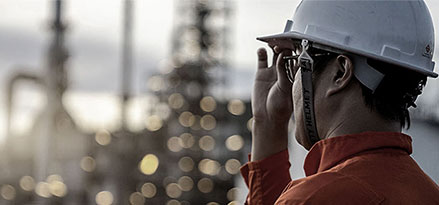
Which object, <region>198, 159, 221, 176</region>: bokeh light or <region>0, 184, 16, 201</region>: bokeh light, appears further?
<region>0, 184, 16, 201</region>: bokeh light

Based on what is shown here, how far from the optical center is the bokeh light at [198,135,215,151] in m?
26.2

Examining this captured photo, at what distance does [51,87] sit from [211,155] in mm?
6039

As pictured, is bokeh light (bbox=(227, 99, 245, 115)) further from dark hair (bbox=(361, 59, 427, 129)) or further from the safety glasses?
dark hair (bbox=(361, 59, 427, 129))

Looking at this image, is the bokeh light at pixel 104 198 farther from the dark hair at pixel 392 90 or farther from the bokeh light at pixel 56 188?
the dark hair at pixel 392 90

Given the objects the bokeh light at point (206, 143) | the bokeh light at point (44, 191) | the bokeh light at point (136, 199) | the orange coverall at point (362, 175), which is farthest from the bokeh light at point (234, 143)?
the orange coverall at point (362, 175)

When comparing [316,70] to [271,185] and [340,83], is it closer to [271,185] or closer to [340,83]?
[340,83]

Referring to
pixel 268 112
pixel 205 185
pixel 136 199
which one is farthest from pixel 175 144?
pixel 268 112

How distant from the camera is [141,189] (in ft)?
85.6

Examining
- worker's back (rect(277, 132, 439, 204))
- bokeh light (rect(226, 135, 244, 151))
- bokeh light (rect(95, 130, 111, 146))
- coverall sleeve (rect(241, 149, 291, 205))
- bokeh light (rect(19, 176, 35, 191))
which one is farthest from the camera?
bokeh light (rect(19, 176, 35, 191))

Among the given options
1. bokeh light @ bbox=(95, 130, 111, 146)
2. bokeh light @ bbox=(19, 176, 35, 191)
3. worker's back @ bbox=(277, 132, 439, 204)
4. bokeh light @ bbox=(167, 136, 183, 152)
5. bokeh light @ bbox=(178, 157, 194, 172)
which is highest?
worker's back @ bbox=(277, 132, 439, 204)

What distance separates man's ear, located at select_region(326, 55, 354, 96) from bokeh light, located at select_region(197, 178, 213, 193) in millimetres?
24694

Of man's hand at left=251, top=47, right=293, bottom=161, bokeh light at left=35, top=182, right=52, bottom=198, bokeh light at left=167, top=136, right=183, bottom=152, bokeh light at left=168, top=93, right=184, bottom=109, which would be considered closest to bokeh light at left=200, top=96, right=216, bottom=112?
bokeh light at left=168, top=93, right=184, bottom=109

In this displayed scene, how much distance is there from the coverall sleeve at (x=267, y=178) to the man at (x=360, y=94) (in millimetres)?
389

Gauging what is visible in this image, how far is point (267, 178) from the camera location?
1950 mm
